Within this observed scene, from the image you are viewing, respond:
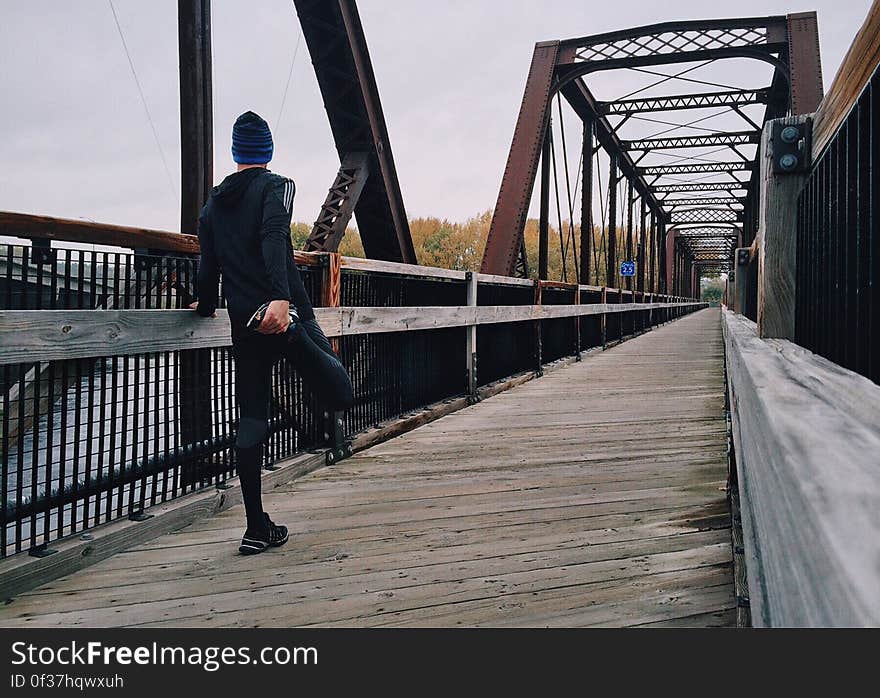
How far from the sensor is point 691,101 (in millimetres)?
17016

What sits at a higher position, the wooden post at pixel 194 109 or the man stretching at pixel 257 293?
the wooden post at pixel 194 109

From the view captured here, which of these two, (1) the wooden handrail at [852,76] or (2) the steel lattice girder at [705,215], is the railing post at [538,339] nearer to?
(1) the wooden handrail at [852,76]

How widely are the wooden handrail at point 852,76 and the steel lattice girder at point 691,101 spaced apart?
16183 millimetres

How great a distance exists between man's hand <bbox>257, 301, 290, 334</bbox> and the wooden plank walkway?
741 mm

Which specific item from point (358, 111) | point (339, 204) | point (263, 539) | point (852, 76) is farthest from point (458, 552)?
point (358, 111)

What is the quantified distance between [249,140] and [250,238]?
0.35 m

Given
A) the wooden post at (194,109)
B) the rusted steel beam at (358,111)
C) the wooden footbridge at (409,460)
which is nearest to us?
the wooden footbridge at (409,460)

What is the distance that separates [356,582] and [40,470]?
1.00m

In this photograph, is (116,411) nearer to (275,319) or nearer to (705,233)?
(275,319)

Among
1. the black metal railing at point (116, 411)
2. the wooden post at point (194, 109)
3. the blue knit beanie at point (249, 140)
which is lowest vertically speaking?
the black metal railing at point (116, 411)

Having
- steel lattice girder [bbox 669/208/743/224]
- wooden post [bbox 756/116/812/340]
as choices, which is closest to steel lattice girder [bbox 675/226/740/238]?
steel lattice girder [bbox 669/208/743/224]

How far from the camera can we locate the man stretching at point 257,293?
247 centimetres

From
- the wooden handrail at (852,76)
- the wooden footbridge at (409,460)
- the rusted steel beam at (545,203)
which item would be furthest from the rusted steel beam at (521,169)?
the wooden handrail at (852,76)

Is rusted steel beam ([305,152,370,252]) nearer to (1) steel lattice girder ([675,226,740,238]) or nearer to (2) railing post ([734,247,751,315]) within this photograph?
(2) railing post ([734,247,751,315])
